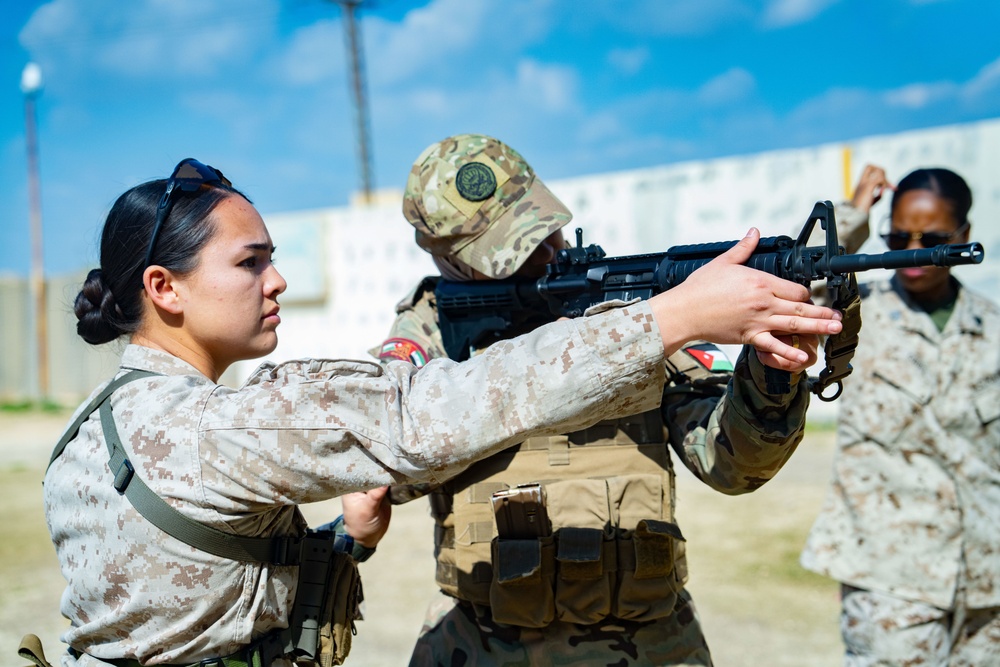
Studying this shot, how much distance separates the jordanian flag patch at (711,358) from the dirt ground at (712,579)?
113 inches

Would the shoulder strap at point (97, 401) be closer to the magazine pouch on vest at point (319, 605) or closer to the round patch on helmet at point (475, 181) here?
the magazine pouch on vest at point (319, 605)

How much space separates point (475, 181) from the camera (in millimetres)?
2330

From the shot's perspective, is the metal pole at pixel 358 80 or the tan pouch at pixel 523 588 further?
the metal pole at pixel 358 80

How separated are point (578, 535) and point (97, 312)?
1143 millimetres

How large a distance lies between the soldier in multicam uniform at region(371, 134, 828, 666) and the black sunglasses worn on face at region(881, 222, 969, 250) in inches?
69.6

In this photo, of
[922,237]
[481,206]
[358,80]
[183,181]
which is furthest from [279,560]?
[358,80]

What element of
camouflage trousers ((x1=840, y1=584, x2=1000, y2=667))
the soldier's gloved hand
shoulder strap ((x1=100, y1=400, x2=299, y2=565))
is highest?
shoulder strap ((x1=100, y1=400, x2=299, y2=565))

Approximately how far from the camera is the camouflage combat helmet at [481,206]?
7.32 feet

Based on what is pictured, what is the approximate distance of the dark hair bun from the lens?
175 cm

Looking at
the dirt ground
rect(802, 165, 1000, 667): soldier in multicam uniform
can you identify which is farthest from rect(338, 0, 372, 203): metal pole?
rect(802, 165, 1000, 667): soldier in multicam uniform

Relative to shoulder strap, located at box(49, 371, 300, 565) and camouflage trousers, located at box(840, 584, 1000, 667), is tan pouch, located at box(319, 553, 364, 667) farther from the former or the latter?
camouflage trousers, located at box(840, 584, 1000, 667)

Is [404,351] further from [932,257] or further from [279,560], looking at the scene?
[932,257]

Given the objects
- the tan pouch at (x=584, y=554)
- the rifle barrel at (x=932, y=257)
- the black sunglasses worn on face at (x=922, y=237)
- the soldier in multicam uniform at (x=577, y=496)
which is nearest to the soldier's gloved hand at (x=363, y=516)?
the soldier in multicam uniform at (x=577, y=496)

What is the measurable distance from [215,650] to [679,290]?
3.38ft
